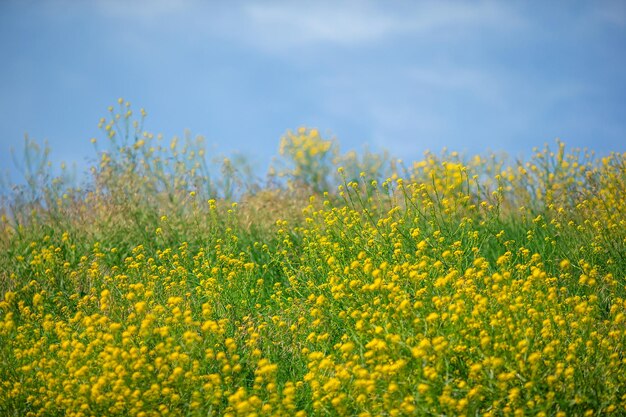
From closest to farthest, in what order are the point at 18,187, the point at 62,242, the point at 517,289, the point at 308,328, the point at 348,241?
the point at 517,289 < the point at 308,328 < the point at 348,241 < the point at 62,242 < the point at 18,187

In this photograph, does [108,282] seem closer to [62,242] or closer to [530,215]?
[62,242]

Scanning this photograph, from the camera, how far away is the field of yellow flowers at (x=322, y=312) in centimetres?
374

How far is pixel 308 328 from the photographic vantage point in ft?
16.8

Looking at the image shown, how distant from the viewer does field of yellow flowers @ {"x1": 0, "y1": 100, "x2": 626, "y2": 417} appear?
3744 millimetres

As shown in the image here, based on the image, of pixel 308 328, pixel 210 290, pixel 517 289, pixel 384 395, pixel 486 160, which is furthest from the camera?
pixel 486 160

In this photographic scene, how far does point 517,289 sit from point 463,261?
1.17m

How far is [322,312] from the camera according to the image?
5.18 meters

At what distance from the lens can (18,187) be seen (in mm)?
8695

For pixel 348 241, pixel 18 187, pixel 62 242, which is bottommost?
pixel 348 241

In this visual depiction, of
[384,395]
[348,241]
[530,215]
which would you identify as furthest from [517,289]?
[530,215]

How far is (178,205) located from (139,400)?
14.5ft

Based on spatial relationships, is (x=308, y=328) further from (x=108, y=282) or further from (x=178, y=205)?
(x=178, y=205)

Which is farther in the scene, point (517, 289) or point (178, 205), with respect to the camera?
point (178, 205)

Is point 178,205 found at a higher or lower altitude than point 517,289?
higher
